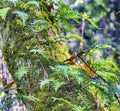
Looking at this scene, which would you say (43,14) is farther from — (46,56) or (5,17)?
(46,56)

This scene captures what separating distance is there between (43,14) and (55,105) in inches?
25.4

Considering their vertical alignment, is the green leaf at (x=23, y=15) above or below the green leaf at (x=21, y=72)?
above

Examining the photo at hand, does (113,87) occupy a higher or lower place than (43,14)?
lower

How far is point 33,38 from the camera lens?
5.98 feet

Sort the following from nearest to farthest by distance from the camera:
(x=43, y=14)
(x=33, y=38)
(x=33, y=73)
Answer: (x=33, y=73), (x=33, y=38), (x=43, y=14)

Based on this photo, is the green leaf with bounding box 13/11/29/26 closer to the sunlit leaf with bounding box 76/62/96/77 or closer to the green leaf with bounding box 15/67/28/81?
the green leaf with bounding box 15/67/28/81

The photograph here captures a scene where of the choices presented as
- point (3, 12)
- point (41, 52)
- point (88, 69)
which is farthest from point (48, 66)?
point (3, 12)

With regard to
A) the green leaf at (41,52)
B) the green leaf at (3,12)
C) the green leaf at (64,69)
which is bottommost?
the green leaf at (64,69)

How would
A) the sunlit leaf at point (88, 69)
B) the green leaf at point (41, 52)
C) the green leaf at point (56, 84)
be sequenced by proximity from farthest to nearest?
the sunlit leaf at point (88, 69), the green leaf at point (41, 52), the green leaf at point (56, 84)

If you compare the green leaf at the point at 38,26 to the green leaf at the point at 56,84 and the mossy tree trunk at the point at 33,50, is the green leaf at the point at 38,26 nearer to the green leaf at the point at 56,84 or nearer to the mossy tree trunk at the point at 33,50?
the mossy tree trunk at the point at 33,50

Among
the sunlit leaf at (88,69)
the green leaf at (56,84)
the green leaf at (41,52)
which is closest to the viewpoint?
the green leaf at (56,84)

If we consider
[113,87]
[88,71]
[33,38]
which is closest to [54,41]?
[33,38]

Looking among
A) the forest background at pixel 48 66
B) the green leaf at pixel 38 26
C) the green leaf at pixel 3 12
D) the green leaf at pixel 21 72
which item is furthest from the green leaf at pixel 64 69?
the green leaf at pixel 3 12

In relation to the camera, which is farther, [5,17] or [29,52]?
[5,17]
